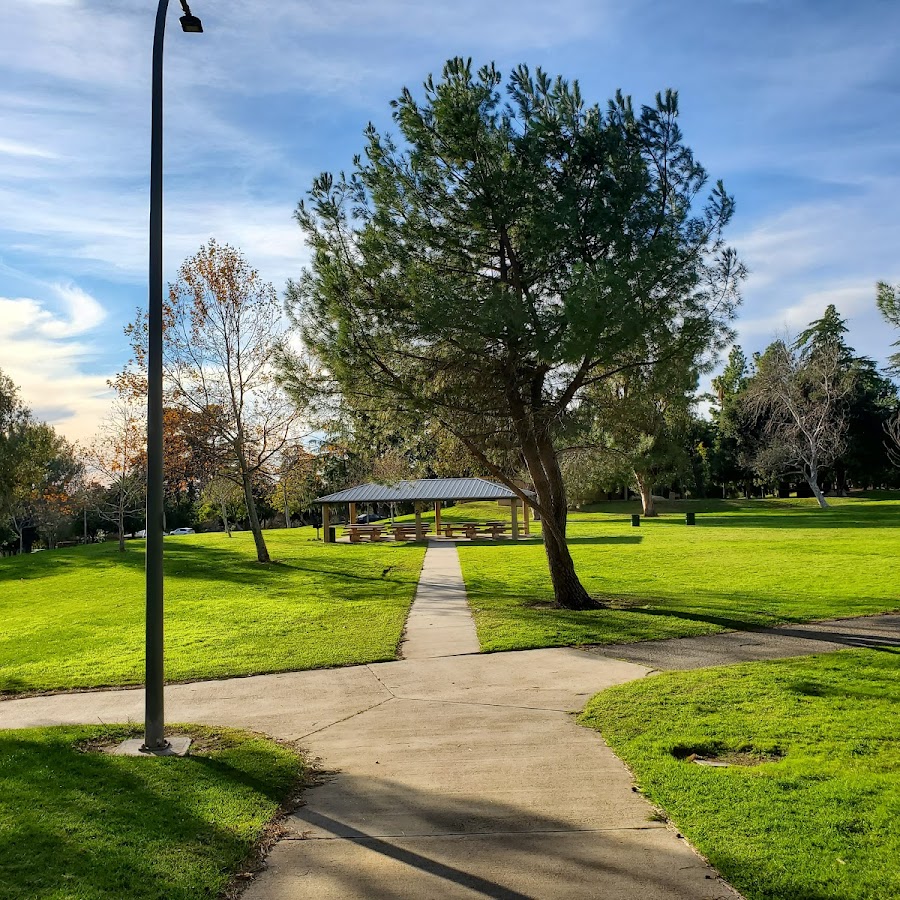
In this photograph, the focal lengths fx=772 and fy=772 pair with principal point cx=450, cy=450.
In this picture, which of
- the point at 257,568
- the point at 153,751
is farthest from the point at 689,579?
the point at 153,751

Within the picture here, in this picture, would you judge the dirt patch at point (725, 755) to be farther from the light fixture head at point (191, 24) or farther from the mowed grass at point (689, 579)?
the light fixture head at point (191, 24)

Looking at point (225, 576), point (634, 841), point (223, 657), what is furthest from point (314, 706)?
point (225, 576)

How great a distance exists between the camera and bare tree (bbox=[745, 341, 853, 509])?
152ft

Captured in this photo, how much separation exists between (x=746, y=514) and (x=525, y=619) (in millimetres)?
36963

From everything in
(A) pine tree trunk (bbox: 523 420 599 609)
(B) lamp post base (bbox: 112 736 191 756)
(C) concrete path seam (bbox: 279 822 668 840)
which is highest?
(A) pine tree trunk (bbox: 523 420 599 609)

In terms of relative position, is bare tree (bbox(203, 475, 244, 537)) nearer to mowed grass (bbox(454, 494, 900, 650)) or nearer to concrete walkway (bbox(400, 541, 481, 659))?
mowed grass (bbox(454, 494, 900, 650))

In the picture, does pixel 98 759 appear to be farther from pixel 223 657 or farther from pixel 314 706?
pixel 223 657

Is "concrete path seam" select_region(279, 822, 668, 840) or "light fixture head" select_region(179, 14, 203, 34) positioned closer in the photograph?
"concrete path seam" select_region(279, 822, 668, 840)

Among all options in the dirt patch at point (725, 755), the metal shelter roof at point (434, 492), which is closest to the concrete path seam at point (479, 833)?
the dirt patch at point (725, 755)

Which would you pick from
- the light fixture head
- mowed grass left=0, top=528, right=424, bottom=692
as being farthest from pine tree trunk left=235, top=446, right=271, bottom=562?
the light fixture head

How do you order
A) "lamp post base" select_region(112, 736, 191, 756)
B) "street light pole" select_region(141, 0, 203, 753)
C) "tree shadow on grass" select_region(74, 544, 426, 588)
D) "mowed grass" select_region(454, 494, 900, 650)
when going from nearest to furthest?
"lamp post base" select_region(112, 736, 191, 756) → "street light pole" select_region(141, 0, 203, 753) → "mowed grass" select_region(454, 494, 900, 650) → "tree shadow on grass" select_region(74, 544, 426, 588)

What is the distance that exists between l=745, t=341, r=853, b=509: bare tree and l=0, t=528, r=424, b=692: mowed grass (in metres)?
27.9

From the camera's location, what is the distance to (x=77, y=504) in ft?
164

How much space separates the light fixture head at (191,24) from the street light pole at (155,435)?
1 cm
